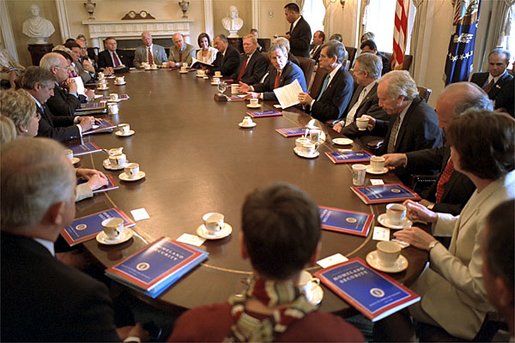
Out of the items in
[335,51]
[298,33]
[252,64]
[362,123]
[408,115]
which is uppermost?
[298,33]

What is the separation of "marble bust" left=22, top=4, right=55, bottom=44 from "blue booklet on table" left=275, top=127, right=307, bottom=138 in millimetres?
8233

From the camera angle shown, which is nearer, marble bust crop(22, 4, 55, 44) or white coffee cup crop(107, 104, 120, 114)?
white coffee cup crop(107, 104, 120, 114)

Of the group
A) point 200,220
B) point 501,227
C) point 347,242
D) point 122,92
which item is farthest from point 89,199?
point 122,92

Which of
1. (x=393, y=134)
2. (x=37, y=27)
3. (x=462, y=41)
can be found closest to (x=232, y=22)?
(x=37, y=27)

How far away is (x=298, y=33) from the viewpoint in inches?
231

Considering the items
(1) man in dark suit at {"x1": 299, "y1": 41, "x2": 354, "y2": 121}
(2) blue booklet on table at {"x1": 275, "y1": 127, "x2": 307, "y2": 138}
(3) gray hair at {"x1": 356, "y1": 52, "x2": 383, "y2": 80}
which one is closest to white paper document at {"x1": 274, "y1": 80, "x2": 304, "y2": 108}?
(1) man in dark suit at {"x1": 299, "y1": 41, "x2": 354, "y2": 121}

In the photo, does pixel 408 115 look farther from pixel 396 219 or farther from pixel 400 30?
pixel 400 30

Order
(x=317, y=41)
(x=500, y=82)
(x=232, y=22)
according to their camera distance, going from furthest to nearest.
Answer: (x=232, y=22), (x=317, y=41), (x=500, y=82)

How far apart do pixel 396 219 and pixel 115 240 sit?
1073 mm

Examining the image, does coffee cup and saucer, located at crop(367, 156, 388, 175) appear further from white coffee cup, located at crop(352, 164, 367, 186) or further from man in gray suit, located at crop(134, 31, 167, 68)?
man in gray suit, located at crop(134, 31, 167, 68)

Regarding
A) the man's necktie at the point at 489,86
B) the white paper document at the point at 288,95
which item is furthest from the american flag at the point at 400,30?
the white paper document at the point at 288,95

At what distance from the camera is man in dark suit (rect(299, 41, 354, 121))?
140 inches

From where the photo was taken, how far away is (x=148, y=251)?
1360 mm

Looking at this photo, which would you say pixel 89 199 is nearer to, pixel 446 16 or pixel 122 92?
pixel 122 92
